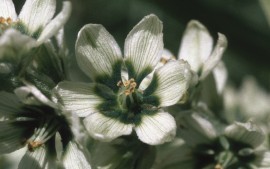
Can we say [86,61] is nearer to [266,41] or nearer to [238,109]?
[238,109]

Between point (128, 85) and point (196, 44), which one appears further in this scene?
point (196, 44)

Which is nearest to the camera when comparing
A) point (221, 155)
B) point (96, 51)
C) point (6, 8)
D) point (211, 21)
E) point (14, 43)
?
point (14, 43)

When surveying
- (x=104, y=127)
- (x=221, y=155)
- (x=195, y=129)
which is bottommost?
(x=221, y=155)

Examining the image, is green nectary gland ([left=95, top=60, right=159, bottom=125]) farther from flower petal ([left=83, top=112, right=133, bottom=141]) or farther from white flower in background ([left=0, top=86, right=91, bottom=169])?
white flower in background ([left=0, top=86, right=91, bottom=169])

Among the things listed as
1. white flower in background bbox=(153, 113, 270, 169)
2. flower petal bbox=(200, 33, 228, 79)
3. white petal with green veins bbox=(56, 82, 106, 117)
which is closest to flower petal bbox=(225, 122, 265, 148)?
white flower in background bbox=(153, 113, 270, 169)

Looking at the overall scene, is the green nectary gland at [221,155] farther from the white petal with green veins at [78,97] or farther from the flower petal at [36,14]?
the flower petal at [36,14]

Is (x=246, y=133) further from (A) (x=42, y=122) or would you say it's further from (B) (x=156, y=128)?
(A) (x=42, y=122)

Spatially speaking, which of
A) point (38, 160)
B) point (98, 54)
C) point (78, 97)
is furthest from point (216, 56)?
point (38, 160)

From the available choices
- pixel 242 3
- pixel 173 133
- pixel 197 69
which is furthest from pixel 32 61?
pixel 242 3
